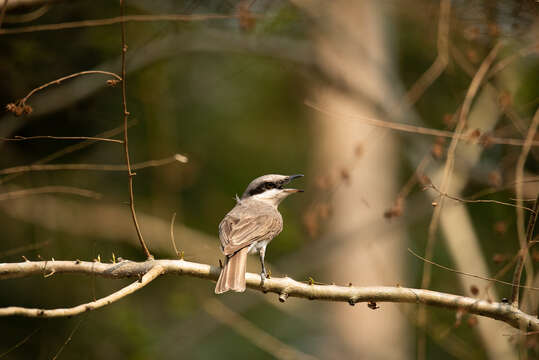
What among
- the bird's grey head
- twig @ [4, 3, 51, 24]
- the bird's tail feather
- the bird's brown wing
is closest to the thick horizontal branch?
the bird's tail feather

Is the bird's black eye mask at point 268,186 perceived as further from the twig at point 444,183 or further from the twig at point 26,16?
the twig at point 26,16

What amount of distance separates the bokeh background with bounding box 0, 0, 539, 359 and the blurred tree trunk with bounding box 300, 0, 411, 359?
0.10 feet

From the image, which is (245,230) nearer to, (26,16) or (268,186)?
(268,186)

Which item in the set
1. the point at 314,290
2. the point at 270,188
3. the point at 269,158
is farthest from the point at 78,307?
the point at 269,158

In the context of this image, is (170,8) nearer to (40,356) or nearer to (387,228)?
(40,356)

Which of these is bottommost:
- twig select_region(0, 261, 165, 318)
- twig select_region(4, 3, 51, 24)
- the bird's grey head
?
the bird's grey head

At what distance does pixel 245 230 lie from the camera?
5074 mm

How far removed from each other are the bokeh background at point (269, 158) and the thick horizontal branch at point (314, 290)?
0.65 m

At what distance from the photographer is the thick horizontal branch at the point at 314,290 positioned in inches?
142

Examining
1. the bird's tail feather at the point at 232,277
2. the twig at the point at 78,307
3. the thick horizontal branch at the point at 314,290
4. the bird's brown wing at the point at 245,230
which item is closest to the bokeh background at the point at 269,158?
the bird's brown wing at the point at 245,230

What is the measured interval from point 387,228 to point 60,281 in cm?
463

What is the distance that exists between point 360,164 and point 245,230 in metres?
5.00

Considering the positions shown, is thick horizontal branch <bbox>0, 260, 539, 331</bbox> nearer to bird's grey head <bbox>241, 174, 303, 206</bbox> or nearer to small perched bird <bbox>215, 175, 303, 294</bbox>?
small perched bird <bbox>215, 175, 303, 294</bbox>

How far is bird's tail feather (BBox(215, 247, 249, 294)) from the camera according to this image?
13.3 ft
